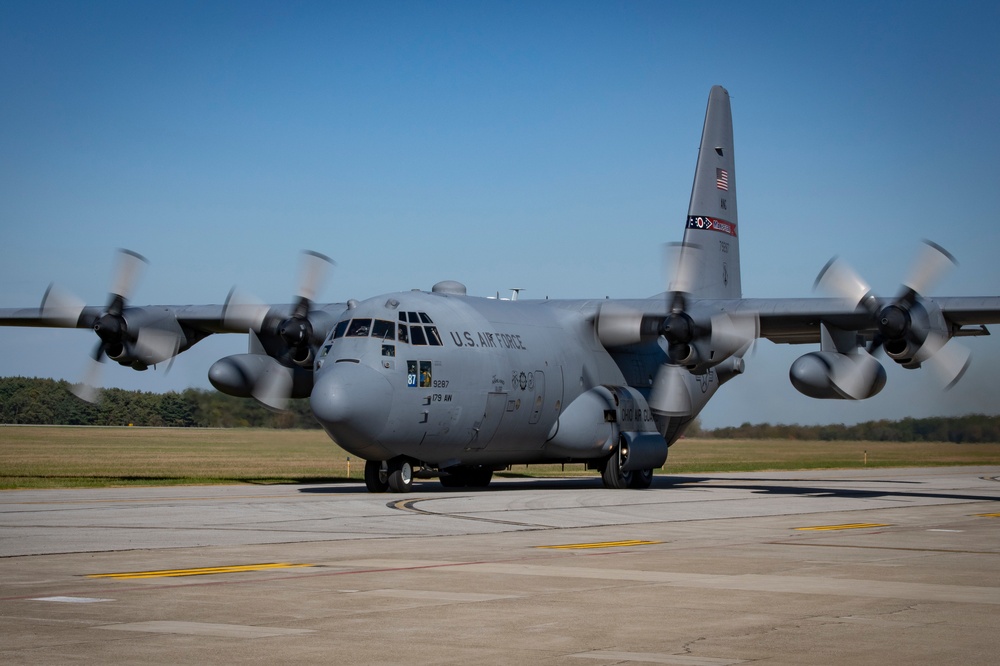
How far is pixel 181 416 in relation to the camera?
64.7 metres

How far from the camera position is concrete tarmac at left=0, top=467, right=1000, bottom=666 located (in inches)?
315

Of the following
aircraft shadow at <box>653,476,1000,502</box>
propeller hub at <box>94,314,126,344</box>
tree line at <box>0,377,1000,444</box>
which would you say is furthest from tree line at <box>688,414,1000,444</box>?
propeller hub at <box>94,314,126,344</box>

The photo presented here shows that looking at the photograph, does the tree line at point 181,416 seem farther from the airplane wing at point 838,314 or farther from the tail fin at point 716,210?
the airplane wing at point 838,314

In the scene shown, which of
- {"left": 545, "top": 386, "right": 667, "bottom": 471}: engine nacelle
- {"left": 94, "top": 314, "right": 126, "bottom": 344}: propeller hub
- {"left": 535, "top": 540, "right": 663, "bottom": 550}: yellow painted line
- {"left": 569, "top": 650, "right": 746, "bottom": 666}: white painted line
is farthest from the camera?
{"left": 94, "top": 314, "right": 126, "bottom": 344}: propeller hub

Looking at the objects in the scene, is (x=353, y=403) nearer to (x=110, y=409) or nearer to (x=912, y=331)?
(x=912, y=331)

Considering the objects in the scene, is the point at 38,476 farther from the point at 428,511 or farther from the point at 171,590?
the point at 171,590

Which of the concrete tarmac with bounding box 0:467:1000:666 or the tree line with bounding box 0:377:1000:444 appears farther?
the tree line with bounding box 0:377:1000:444

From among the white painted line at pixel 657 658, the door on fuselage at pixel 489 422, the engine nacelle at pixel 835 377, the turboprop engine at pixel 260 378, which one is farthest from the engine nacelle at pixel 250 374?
the white painted line at pixel 657 658

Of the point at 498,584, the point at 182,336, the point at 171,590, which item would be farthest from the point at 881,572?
the point at 182,336

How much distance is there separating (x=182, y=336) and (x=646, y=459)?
12.7 m

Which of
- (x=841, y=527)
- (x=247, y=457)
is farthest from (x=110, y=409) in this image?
(x=841, y=527)

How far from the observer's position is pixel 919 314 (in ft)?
81.8

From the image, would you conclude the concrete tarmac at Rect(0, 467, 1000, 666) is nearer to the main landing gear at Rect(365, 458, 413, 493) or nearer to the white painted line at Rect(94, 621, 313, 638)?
the white painted line at Rect(94, 621, 313, 638)

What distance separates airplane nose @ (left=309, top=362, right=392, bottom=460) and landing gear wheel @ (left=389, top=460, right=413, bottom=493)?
152cm
